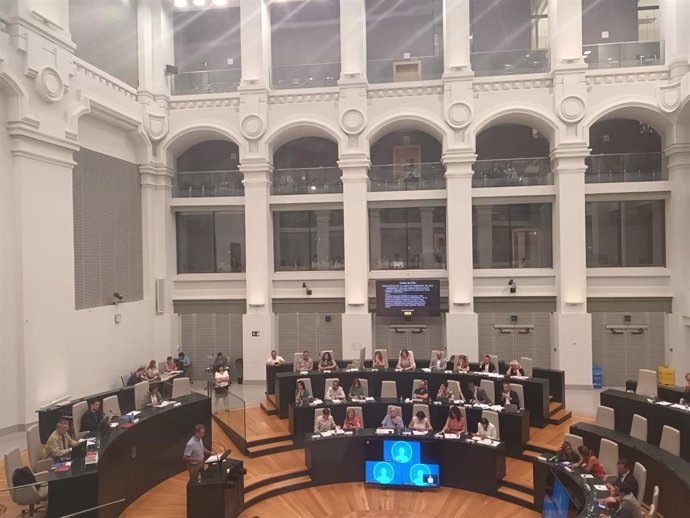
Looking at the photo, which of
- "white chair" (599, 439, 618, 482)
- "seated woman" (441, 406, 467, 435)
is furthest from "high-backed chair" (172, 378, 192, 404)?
"white chair" (599, 439, 618, 482)

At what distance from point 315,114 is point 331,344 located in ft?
25.9

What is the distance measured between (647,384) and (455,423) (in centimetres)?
514

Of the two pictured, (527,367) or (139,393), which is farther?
(527,367)

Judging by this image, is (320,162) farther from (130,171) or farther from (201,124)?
(130,171)

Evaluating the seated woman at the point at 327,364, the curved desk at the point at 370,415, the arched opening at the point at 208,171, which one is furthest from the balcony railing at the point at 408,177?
the curved desk at the point at 370,415

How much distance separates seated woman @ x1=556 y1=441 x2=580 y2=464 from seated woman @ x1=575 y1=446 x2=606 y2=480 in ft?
0.55

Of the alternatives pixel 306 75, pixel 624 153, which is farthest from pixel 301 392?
pixel 624 153

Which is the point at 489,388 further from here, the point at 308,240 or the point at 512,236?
the point at 308,240

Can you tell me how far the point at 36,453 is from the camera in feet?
27.8

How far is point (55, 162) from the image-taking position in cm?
1262

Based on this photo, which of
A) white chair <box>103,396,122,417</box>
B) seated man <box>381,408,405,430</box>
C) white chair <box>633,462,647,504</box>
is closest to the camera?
white chair <box>633,462,647,504</box>

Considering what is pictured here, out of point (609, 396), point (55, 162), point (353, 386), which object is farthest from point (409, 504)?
point (55, 162)

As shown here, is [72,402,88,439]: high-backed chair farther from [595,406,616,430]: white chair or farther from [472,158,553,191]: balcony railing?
[472,158,553,191]: balcony railing

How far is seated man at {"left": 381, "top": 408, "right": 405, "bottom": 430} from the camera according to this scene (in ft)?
35.3
